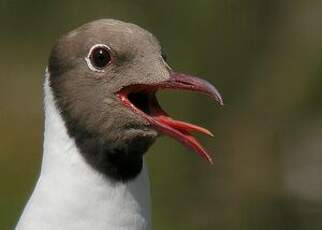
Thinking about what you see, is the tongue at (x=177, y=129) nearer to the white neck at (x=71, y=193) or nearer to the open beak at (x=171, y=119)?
the open beak at (x=171, y=119)

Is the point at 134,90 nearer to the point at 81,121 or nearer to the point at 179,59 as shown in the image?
the point at 81,121

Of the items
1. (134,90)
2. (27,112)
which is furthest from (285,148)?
(134,90)

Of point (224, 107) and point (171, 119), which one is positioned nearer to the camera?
point (171, 119)

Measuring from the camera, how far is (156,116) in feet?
8.84

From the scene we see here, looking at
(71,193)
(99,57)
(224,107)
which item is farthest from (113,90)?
(224,107)

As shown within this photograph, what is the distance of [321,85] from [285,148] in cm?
31

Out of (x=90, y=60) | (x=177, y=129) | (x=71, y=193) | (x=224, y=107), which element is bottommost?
(x=224, y=107)

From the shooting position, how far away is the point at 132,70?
8.82 ft

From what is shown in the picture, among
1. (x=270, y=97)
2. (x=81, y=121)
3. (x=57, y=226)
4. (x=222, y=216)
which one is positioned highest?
(x=81, y=121)

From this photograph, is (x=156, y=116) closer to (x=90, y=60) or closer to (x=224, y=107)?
(x=90, y=60)

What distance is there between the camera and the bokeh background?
5.23m

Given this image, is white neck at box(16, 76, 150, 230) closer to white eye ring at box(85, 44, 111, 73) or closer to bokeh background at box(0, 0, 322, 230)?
white eye ring at box(85, 44, 111, 73)

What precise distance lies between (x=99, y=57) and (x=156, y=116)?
0.17 m

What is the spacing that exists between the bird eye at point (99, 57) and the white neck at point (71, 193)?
114 mm
